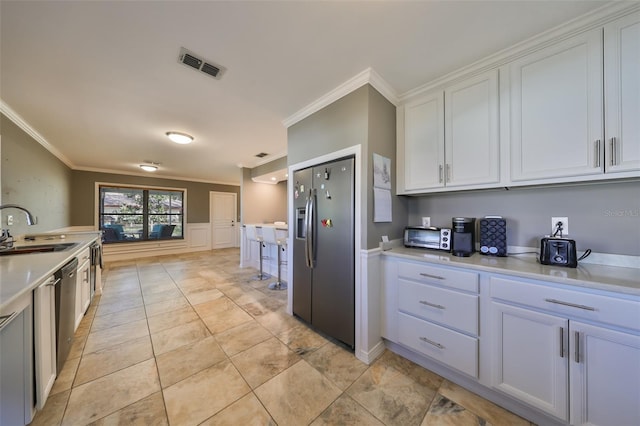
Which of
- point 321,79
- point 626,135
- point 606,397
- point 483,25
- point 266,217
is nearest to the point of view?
point 606,397

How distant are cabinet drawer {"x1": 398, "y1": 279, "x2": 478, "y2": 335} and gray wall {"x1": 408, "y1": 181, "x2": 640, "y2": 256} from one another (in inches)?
30.3

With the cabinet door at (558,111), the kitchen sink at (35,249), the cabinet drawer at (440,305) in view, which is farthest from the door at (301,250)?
the kitchen sink at (35,249)

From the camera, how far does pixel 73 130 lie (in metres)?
3.06

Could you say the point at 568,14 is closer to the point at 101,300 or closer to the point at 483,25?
the point at 483,25

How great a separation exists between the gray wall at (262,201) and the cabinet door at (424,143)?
3.33 m

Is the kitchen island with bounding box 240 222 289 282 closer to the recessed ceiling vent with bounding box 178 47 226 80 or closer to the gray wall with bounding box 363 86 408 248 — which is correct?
the gray wall with bounding box 363 86 408 248

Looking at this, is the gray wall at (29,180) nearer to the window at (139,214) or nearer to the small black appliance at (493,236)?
the window at (139,214)

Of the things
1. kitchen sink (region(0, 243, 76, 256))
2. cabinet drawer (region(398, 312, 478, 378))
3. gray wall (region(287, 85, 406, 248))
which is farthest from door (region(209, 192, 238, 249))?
cabinet drawer (region(398, 312, 478, 378))

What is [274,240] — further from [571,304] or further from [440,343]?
[571,304]

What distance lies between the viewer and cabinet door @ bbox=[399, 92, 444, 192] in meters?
1.93

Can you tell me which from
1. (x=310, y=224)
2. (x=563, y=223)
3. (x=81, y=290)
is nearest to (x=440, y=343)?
(x=563, y=223)

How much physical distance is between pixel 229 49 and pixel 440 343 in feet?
8.92

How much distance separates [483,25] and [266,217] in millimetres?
5191

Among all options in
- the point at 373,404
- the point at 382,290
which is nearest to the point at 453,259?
the point at 382,290
